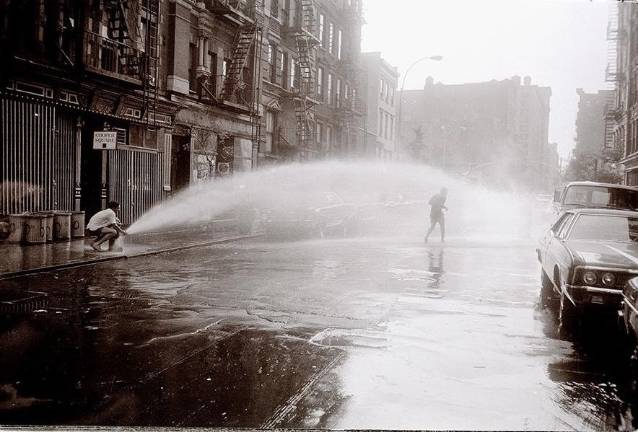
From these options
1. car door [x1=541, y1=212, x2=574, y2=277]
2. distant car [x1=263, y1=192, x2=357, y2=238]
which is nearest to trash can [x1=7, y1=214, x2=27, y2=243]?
distant car [x1=263, y1=192, x2=357, y2=238]

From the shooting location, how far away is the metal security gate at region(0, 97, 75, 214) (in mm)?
15797

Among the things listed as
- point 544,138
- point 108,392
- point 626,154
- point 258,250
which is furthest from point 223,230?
point 544,138

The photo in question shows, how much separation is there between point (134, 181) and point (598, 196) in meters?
14.8

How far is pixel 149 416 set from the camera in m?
4.28

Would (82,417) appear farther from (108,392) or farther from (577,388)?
(577,388)

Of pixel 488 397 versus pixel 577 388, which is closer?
pixel 488 397

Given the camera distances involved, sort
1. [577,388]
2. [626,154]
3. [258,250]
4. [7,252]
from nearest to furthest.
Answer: [577,388]
[7,252]
[258,250]
[626,154]

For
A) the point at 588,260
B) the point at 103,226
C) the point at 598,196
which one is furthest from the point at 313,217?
the point at 588,260

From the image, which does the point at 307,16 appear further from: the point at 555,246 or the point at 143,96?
the point at 555,246

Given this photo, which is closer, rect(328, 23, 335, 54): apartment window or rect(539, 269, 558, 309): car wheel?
rect(539, 269, 558, 309): car wheel

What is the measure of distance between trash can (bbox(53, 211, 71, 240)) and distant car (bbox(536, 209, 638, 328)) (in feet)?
39.9

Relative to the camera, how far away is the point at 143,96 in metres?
20.5

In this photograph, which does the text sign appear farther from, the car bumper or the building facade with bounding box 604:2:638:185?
the building facade with bounding box 604:2:638:185

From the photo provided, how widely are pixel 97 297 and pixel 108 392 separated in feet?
14.5
